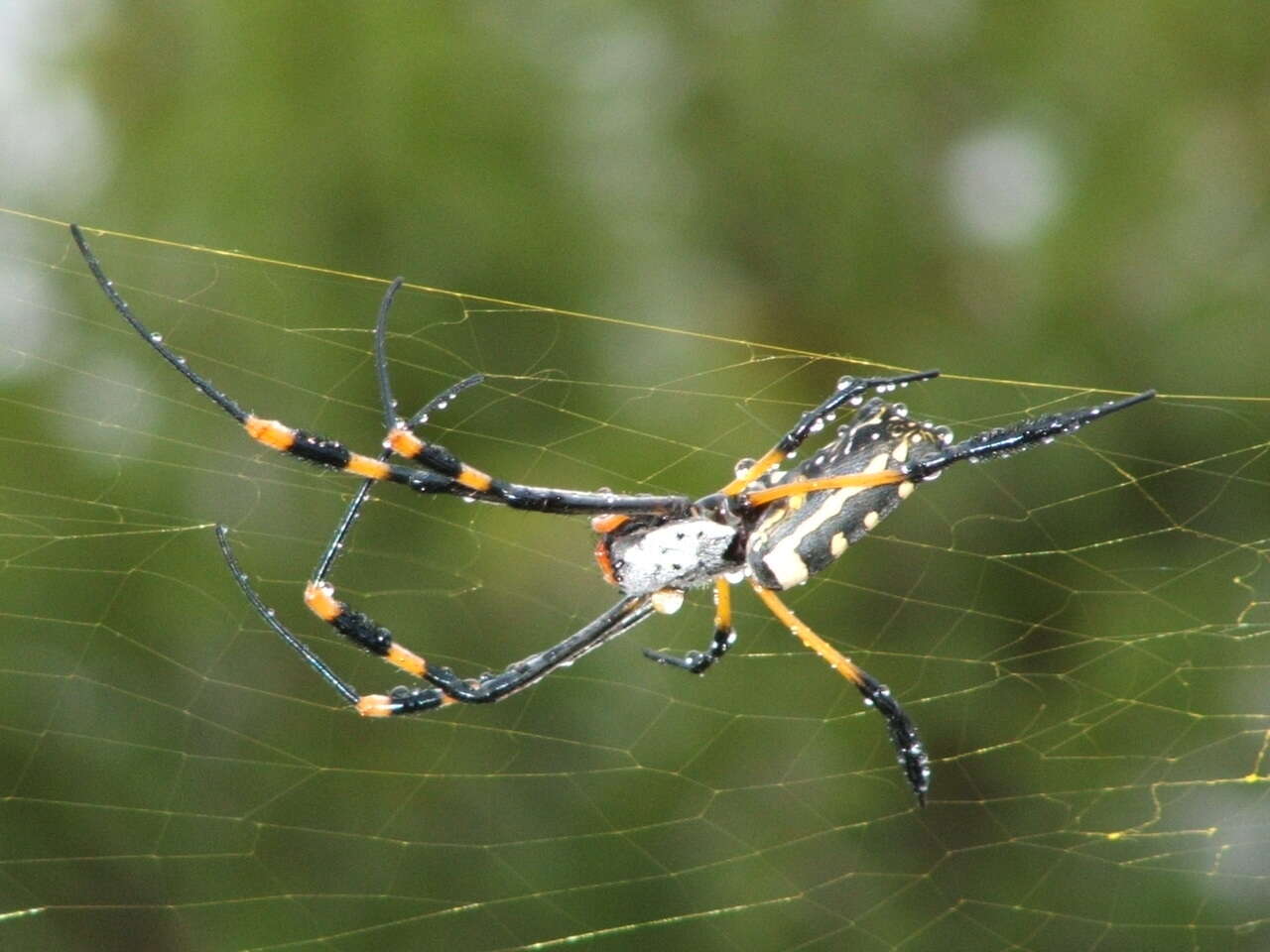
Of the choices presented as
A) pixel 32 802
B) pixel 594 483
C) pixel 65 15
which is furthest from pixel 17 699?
pixel 65 15

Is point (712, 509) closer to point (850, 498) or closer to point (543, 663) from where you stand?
point (850, 498)

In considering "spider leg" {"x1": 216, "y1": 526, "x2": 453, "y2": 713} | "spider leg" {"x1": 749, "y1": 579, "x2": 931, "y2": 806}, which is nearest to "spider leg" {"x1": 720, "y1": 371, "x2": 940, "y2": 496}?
"spider leg" {"x1": 749, "y1": 579, "x2": 931, "y2": 806}

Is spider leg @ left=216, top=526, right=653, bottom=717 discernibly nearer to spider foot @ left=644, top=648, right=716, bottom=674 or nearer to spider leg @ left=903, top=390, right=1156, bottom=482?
spider foot @ left=644, top=648, right=716, bottom=674

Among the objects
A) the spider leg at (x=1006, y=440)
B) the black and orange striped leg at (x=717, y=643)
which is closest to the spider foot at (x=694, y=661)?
the black and orange striped leg at (x=717, y=643)

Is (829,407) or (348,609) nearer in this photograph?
(829,407)

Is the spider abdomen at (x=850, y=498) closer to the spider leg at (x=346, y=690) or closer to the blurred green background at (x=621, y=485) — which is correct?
the blurred green background at (x=621, y=485)

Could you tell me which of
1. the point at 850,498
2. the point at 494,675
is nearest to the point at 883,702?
the point at 850,498

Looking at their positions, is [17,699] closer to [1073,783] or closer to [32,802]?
[32,802]
